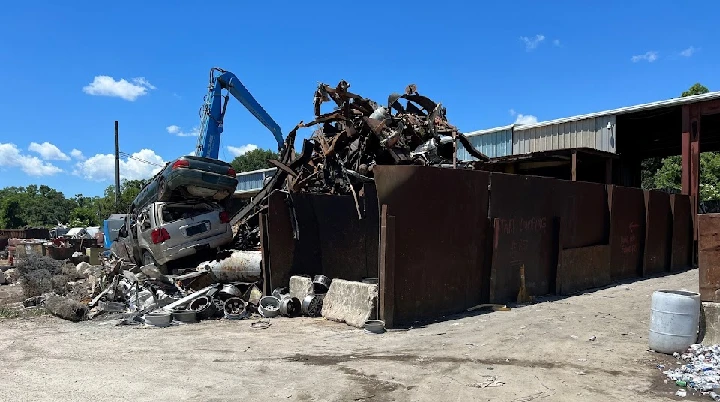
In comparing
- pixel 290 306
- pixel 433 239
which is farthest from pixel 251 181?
pixel 433 239

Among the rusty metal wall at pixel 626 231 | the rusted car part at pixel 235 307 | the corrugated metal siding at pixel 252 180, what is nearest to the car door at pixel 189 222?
the rusted car part at pixel 235 307

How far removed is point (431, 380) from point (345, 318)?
2839 millimetres

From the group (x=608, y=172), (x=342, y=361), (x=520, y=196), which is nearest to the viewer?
(x=342, y=361)

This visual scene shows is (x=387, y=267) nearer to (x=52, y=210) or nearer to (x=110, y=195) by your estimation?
(x=110, y=195)

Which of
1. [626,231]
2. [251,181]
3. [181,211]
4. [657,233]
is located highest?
[251,181]

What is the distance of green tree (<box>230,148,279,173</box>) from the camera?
64750mm

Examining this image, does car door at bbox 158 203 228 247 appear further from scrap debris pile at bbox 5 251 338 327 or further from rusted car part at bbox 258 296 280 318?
rusted car part at bbox 258 296 280 318

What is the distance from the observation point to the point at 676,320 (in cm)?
573

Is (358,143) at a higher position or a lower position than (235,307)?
higher

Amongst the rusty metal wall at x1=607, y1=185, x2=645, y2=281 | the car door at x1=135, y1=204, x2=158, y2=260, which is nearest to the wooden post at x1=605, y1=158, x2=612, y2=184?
the rusty metal wall at x1=607, y1=185, x2=645, y2=281

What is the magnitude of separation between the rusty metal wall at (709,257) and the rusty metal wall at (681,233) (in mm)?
9532

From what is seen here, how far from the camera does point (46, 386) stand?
497cm

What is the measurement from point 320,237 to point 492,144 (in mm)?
12213

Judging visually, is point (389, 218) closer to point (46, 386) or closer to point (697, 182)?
point (46, 386)
